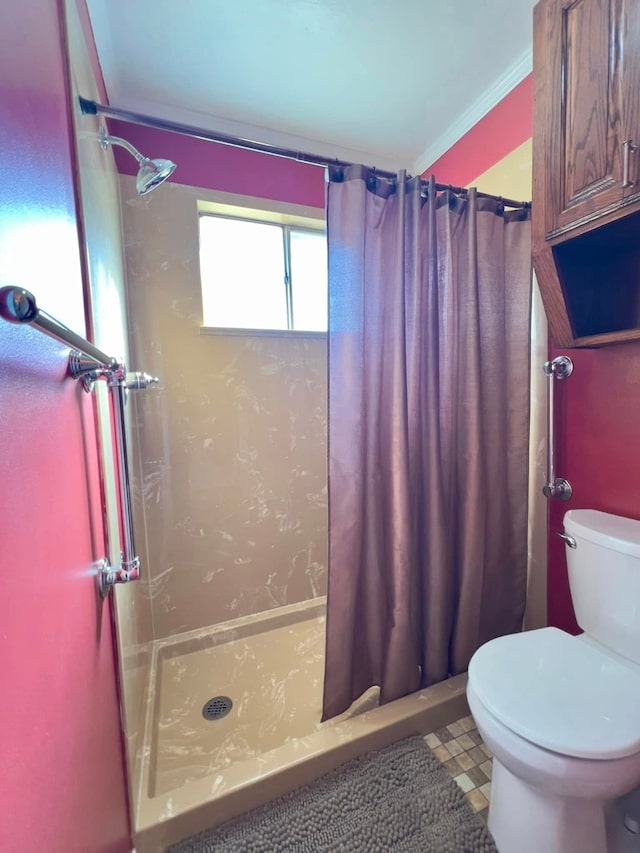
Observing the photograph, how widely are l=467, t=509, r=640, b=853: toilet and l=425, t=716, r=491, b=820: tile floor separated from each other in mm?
95

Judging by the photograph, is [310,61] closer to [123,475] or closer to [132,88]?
[132,88]

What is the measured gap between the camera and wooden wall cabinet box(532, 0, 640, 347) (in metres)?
0.88

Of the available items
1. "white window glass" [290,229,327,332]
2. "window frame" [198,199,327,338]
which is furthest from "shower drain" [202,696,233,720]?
"white window glass" [290,229,327,332]

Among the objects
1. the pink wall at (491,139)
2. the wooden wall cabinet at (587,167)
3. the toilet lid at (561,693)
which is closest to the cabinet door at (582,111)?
the wooden wall cabinet at (587,167)

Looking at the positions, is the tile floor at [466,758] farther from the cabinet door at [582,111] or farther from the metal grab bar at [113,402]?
the cabinet door at [582,111]

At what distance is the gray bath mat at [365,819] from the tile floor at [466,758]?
0.15 ft

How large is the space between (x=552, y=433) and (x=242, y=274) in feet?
5.63

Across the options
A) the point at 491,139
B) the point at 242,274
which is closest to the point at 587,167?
the point at 491,139

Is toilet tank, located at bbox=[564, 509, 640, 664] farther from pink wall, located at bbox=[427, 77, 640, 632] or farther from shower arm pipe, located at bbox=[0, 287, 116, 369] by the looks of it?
shower arm pipe, located at bbox=[0, 287, 116, 369]

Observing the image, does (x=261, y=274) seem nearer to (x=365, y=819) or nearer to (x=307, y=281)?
(x=307, y=281)

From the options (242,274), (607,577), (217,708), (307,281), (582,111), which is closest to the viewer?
(582,111)

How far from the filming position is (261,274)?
2.08 metres

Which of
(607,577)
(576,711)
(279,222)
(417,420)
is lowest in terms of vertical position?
(576,711)

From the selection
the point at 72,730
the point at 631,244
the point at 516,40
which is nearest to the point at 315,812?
the point at 72,730
